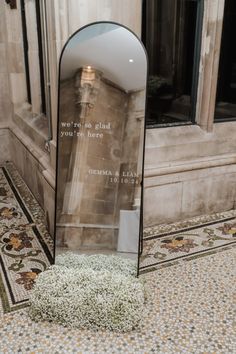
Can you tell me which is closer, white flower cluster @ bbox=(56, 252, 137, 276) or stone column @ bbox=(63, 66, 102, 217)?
stone column @ bbox=(63, 66, 102, 217)

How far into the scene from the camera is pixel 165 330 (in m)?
1.84

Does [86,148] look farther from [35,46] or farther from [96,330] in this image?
[35,46]

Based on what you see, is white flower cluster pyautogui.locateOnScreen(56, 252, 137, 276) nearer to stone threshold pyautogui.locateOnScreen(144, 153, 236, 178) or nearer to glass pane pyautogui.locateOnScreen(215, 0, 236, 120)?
stone threshold pyautogui.locateOnScreen(144, 153, 236, 178)

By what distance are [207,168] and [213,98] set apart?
0.58 m

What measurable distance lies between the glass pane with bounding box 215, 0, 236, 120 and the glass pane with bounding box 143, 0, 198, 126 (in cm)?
27

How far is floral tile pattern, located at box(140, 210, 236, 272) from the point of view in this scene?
2.49 m

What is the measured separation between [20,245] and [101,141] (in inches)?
44.2

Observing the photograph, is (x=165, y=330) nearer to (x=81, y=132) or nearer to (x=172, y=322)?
(x=172, y=322)

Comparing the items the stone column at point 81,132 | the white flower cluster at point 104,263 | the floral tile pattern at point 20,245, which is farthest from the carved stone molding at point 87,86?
the floral tile pattern at point 20,245

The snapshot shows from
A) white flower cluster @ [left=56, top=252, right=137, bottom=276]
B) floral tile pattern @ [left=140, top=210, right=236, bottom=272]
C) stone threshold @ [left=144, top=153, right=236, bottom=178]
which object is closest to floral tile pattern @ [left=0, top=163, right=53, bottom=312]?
white flower cluster @ [left=56, top=252, right=137, bottom=276]

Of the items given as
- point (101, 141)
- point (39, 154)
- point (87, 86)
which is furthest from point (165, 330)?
point (39, 154)

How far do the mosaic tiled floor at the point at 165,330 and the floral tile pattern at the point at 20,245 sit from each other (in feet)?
0.67

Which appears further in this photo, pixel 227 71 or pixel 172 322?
pixel 227 71

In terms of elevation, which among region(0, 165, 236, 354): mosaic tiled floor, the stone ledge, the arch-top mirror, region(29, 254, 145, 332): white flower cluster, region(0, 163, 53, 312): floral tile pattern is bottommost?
region(0, 163, 53, 312): floral tile pattern
